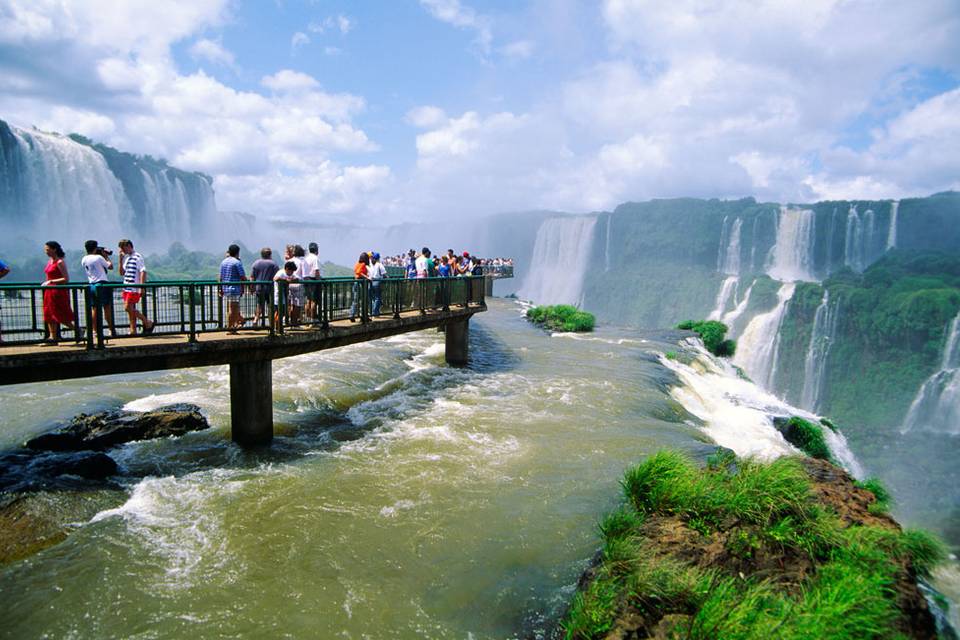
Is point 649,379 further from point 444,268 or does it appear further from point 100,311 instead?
point 100,311

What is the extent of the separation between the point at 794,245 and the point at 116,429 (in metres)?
72.5

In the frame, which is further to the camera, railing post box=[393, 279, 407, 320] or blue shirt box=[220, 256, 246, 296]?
railing post box=[393, 279, 407, 320]

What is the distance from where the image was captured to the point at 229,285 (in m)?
9.19

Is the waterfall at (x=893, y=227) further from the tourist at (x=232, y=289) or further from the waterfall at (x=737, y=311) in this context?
the tourist at (x=232, y=289)

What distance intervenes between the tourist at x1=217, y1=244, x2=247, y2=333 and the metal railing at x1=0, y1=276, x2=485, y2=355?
0.02m

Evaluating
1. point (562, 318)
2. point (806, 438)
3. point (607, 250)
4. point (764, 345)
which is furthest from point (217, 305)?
point (607, 250)

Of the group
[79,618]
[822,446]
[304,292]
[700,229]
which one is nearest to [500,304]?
[822,446]

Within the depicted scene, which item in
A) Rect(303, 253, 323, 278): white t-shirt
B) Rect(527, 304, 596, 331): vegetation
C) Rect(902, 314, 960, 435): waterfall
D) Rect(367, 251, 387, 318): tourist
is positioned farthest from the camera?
Rect(902, 314, 960, 435): waterfall

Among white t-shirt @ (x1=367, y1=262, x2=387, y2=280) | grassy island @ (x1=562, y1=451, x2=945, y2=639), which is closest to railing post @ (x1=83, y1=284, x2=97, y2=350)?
white t-shirt @ (x1=367, y1=262, x2=387, y2=280)

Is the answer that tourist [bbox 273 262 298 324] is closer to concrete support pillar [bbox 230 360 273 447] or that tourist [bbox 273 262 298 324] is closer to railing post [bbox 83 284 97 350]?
concrete support pillar [bbox 230 360 273 447]

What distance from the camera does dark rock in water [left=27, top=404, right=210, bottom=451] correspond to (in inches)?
369

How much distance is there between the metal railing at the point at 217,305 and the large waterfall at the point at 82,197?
4697 cm

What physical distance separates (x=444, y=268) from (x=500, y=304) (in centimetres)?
2424

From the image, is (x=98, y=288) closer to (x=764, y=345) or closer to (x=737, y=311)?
(x=764, y=345)
